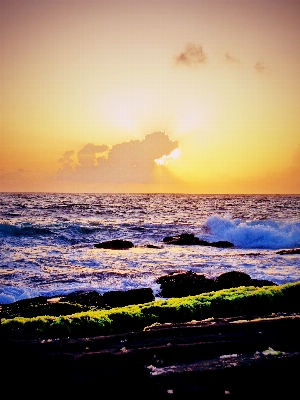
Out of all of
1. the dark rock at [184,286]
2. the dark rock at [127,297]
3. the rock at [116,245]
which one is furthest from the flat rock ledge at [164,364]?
the rock at [116,245]

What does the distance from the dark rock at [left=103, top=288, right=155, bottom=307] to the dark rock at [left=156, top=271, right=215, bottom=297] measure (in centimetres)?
178

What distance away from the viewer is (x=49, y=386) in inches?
114

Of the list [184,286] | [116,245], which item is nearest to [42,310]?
[184,286]

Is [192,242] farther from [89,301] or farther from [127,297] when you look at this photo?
[89,301]

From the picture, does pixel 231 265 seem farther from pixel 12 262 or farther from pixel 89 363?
pixel 89 363

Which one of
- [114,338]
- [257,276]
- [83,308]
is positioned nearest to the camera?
[114,338]

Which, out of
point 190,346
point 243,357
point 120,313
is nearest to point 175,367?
point 190,346

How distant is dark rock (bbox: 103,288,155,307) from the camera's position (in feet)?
28.6

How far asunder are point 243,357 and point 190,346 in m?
0.48

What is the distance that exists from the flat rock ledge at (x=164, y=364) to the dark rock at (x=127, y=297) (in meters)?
5.01

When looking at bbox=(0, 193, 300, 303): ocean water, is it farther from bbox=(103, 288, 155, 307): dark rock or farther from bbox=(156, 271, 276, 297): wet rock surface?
bbox=(103, 288, 155, 307): dark rock

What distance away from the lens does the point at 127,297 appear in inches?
355

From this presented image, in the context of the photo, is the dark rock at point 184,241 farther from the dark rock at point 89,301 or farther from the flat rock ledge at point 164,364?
the flat rock ledge at point 164,364

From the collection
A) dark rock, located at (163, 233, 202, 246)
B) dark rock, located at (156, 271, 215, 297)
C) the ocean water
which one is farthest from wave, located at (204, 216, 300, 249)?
dark rock, located at (156, 271, 215, 297)
